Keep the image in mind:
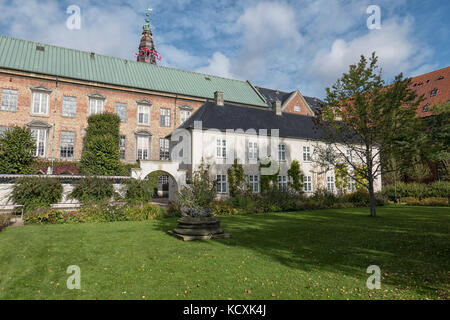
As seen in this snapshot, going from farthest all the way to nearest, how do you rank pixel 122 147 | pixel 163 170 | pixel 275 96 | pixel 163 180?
pixel 275 96
pixel 163 180
pixel 122 147
pixel 163 170

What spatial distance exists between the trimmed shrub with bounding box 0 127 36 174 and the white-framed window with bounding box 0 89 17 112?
8.13 m

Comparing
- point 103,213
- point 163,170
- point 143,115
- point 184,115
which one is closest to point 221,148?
point 163,170

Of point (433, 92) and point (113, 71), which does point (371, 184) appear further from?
point (433, 92)

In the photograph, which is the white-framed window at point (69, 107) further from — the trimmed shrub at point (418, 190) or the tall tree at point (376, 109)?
the trimmed shrub at point (418, 190)

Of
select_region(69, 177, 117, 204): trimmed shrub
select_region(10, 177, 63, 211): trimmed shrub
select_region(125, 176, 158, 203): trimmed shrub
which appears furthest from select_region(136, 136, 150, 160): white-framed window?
select_region(10, 177, 63, 211): trimmed shrub

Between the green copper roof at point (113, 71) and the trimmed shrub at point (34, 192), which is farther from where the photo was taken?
the green copper roof at point (113, 71)

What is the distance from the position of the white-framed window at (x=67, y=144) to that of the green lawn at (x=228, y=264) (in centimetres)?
1887

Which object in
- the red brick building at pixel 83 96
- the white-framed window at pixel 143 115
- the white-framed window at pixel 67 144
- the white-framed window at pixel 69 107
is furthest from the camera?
the white-framed window at pixel 143 115

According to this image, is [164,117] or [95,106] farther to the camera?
[164,117]

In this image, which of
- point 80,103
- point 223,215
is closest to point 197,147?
point 223,215

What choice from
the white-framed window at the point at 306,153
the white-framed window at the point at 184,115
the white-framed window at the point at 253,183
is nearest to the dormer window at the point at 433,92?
the white-framed window at the point at 306,153

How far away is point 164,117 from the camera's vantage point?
3366cm

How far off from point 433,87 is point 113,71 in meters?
41.2

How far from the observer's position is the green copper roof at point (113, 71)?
28.3 metres
